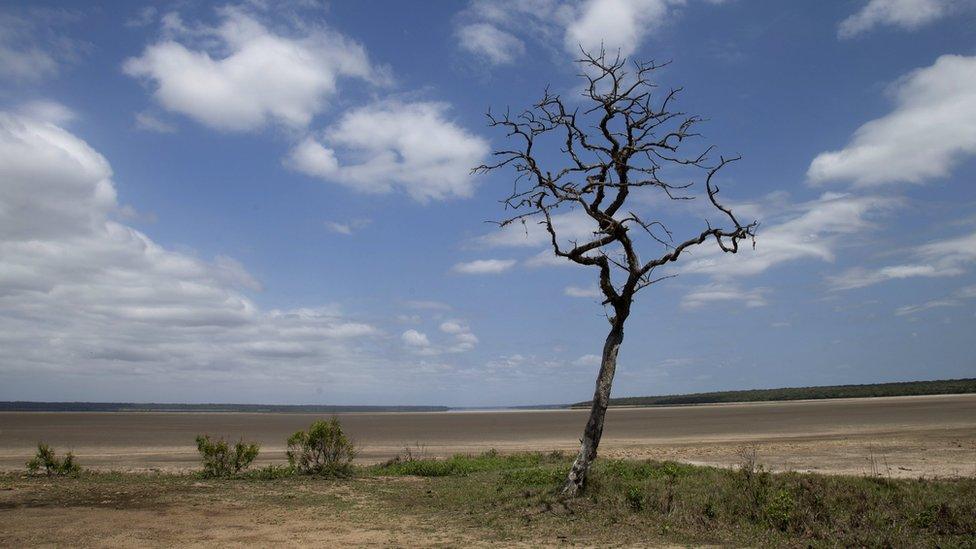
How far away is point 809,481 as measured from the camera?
485 inches

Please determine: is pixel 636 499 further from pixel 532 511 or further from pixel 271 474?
pixel 271 474

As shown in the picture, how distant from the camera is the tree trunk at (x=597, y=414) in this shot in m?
12.2

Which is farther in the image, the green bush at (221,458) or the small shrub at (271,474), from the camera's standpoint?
the green bush at (221,458)

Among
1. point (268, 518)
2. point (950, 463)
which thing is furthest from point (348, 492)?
point (950, 463)

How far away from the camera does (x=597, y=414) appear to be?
1252 cm

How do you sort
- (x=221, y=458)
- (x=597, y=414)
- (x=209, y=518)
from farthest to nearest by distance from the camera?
(x=221, y=458)
(x=597, y=414)
(x=209, y=518)

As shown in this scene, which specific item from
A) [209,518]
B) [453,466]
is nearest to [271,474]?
[453,466]

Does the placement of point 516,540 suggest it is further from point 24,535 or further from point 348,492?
point 24,535

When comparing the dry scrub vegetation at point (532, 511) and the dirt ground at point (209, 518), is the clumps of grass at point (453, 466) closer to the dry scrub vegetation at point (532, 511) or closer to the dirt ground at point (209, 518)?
the dry scrub vegetation at point (532, 511)

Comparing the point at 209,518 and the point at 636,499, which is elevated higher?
the point at 636,499

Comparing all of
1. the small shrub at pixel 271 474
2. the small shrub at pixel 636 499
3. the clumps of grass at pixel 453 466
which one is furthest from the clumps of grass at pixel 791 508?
the small shrub at pixel 271 474

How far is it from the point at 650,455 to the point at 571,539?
16326 millimetres

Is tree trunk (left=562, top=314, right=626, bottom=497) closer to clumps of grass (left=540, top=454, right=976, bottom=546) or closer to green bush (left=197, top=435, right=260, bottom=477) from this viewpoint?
clumps of grass (left=540, top=454, right=976, bottom=546)

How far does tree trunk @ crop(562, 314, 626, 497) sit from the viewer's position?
12234mm
